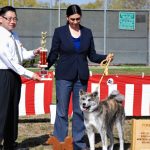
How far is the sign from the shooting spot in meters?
6.04

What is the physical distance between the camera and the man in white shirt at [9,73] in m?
6.09

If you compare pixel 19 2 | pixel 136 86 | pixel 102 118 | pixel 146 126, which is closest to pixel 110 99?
pixel 102 118

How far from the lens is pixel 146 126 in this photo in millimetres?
6059

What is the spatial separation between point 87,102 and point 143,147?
2.74 feet

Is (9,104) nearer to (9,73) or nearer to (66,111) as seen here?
(9,73)

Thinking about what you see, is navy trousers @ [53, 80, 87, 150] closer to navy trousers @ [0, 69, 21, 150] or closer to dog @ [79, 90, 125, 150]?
dog @ [79, 90, 125, 150]

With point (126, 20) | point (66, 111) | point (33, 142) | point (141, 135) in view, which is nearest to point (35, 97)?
point (33, 142)

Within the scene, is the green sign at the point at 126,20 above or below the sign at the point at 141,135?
above

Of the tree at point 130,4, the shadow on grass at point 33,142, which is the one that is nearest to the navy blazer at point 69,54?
the shadow on grass at point 33,142

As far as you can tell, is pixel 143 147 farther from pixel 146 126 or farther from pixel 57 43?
pixel 57 43

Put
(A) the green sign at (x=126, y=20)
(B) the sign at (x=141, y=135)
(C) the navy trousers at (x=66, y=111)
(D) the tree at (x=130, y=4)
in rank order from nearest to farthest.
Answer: (B) the sign at (x=141, y=135) < (C) the navy trousers at (x=66, y=111) < (A) the green sign at (x=126, y=20) < (D) the tree at (x=130, y=4)

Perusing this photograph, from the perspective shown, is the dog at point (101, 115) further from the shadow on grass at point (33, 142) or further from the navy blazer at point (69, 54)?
the shadow on grass at point (33, 142)

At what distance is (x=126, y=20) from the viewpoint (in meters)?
26.3

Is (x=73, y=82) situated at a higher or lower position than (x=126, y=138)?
higher
